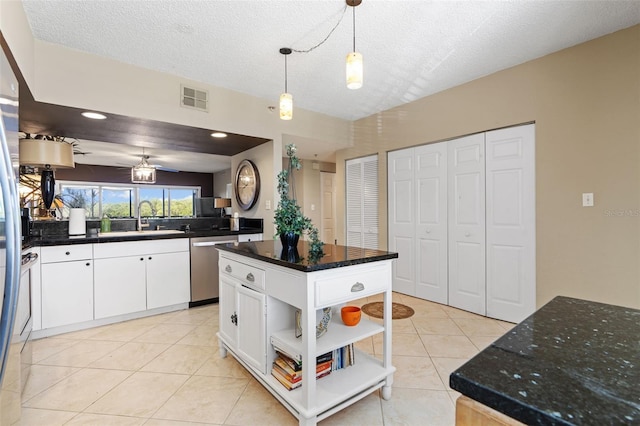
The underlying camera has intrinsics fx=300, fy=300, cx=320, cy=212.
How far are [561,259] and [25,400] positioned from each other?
397 cm

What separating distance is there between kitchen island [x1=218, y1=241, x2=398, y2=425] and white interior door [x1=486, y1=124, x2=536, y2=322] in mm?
1846

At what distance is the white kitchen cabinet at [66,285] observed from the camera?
8.63 feet

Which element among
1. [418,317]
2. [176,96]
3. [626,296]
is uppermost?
[176,96]

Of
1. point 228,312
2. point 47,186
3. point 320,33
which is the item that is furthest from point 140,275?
point 320,33

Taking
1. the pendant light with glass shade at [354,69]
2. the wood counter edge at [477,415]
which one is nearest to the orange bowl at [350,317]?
the wood counter edge at [477,415]

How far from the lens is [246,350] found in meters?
1.86

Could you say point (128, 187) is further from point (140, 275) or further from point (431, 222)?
point (431, 222)

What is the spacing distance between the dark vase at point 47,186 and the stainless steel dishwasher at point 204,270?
1.34 m

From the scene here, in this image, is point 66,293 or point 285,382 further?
point 66,293

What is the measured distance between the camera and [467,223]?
3.25m

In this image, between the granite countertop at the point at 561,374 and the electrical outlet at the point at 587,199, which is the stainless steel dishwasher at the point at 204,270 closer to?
the granite countertop at the point at 561,374

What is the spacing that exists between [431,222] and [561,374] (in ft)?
10.6

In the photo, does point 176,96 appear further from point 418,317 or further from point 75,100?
point 418,317

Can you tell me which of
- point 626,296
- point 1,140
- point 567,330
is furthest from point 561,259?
point 1,140
